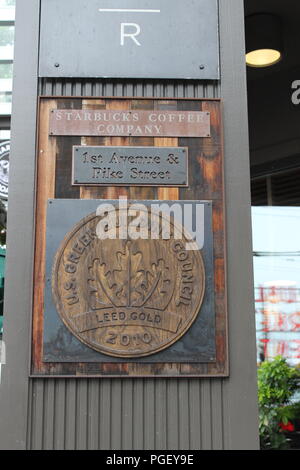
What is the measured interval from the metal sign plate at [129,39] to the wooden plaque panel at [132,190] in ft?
0.54

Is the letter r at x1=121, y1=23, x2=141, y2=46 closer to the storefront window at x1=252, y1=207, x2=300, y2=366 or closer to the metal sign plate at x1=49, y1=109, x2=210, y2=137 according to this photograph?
the metal sign plate at x1=49, y1=109, x2=210, y2=137

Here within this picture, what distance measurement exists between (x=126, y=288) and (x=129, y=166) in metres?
0.61

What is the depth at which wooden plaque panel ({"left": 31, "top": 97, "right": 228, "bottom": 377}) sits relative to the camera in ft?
9.39

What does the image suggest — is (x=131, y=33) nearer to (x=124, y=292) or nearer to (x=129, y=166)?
(x=129, y=166)

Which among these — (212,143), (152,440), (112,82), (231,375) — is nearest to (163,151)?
(212,143)

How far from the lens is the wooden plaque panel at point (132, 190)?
9.39ft

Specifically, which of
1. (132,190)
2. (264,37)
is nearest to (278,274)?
(264,37)

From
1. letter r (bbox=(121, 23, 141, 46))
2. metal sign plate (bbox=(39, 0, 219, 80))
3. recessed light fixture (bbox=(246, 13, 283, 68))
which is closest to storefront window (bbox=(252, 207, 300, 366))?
recessed light fixture (bbox=(246, 13, 283, 68))

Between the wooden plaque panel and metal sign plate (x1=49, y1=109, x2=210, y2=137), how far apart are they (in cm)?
3

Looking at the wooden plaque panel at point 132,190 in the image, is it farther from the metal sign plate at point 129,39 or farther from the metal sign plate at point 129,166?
the metal sign plate at point 129,39

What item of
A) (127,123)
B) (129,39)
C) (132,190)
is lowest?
(132,190)

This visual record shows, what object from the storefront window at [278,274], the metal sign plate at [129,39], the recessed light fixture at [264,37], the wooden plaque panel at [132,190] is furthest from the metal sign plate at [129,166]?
the storefront window at [278,274]

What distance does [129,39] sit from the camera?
319 centimetres
